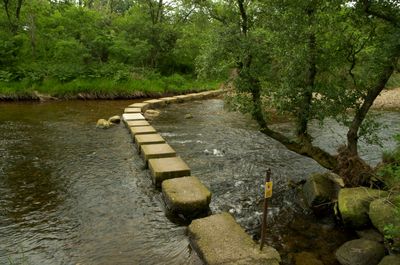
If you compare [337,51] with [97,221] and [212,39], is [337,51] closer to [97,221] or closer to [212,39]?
[212,39]

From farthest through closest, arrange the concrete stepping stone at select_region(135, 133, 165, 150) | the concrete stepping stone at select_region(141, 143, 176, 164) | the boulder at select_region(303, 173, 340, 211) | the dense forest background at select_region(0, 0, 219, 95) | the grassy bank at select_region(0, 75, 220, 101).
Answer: the dense forest background at select_region(0, 0, 219, 95)
the grassy bank at select_region(0, 75, 220, 101)
the concrete stepping stone at select_region(135, 133, 165, 150)
the concrete stepping stone at select_region(141, 143, 176, 164)
the boulder at select_region(303, 173, 340, 211)

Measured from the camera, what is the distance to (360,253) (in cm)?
449

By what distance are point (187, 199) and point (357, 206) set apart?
2711 millimetres

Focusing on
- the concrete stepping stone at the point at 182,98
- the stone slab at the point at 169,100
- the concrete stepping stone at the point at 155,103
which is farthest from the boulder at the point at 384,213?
the concrete stepping stone at the point at 182,98

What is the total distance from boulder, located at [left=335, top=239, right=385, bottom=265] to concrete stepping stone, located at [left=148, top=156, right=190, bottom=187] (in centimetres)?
318

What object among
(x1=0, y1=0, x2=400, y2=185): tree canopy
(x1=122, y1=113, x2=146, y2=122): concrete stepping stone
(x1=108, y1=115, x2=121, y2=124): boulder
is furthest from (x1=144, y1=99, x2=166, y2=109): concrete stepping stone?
(x1=0, y1=0, x2=400, y2=185): tree canopy

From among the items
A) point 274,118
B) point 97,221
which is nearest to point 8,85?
point 274,118

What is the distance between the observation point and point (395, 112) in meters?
16.3

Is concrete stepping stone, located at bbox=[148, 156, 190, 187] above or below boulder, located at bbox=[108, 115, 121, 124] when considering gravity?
above

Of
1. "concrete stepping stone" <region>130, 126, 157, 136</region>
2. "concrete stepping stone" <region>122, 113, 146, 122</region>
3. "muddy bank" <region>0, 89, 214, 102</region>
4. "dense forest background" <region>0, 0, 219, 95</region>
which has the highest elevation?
"dense forest background" <region>0, 0, 219, 95</region>

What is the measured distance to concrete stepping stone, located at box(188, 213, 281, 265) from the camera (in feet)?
13.3

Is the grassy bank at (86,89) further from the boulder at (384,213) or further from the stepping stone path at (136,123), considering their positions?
the boulder at (384,213)

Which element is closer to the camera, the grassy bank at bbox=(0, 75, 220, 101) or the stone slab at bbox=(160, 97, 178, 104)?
the grassy bank at bbox=(0, 75, 220, 101)

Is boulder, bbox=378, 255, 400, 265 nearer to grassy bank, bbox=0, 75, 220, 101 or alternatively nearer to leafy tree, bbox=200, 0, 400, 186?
leafy tree, bbox=200, 0, 400, 186
